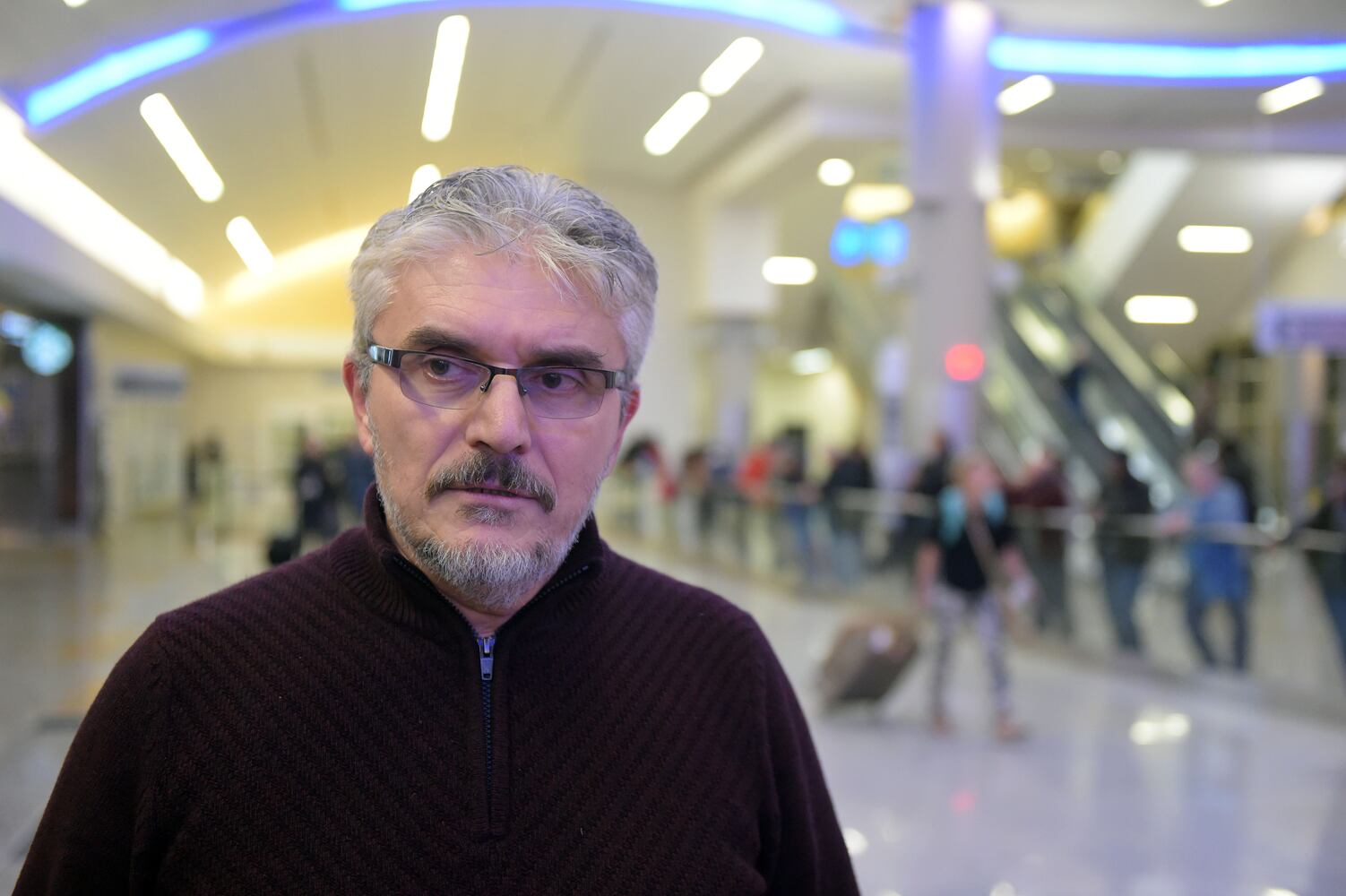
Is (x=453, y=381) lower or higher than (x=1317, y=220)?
lower

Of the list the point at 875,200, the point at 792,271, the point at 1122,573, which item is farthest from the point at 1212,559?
the point at 792,271

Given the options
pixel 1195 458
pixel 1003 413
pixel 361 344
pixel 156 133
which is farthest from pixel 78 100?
pixel 1003 413

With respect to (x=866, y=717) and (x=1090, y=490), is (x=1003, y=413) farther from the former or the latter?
(x=866, y=717)

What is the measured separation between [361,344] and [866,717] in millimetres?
6834

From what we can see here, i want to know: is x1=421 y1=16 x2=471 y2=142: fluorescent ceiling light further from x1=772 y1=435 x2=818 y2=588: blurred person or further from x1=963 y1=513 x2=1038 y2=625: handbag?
x1=772 y1=435 x2=818 y2=588: blurred person

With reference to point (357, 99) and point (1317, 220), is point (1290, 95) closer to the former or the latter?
point (357, 99)

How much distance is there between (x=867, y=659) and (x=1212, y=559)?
119 inches

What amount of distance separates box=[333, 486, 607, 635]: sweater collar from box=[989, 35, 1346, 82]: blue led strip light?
97.0 inches

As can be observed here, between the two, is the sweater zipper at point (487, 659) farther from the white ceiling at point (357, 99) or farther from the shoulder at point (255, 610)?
the white ceiling at point (357, 99)

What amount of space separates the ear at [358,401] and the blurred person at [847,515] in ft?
39.8

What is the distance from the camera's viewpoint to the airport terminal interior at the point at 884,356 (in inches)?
101

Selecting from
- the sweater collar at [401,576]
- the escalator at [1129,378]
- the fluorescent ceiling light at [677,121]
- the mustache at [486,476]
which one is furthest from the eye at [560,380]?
the escalator at [1129,378]

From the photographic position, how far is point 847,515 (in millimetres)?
14086

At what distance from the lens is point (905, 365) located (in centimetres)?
1550
